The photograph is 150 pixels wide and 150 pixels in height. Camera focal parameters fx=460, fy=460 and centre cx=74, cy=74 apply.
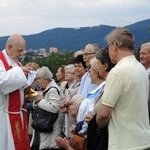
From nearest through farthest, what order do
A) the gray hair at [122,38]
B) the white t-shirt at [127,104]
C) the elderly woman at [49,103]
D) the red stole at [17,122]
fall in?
1. the white t-shirt at [127,104]
2. the gray hair at [122,38]
3. the red stole at [17,122]
4. the elderly woman at [49,103]

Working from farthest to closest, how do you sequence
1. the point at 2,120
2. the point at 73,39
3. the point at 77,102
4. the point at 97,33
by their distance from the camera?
the point at 73,39, the point at 97,33, the point at 2,120, the point at 77,102

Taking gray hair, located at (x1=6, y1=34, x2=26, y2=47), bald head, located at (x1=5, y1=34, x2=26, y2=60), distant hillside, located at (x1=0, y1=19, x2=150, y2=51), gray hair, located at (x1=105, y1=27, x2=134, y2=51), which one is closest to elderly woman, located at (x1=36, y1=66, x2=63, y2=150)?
bald head, located at (x1=5, y1=34, x2=26, y2=60)

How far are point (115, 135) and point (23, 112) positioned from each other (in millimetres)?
2340

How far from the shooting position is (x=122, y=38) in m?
3.91

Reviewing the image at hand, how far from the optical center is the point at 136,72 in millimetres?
3840

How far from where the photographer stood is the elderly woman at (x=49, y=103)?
6.43 metres

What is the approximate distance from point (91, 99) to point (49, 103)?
5.77 feet

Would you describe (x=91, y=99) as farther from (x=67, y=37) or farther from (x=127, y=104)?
(x=67, y=37)

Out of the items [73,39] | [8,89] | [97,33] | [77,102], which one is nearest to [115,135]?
[77,102]

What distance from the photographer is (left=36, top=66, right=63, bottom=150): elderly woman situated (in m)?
6.43

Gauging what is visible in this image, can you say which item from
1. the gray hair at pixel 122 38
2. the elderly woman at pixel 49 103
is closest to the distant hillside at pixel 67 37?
the elderly woman at pixel 49 103

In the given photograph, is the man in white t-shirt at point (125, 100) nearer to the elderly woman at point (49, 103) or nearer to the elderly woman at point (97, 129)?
the elderly woman at point (97, 129)

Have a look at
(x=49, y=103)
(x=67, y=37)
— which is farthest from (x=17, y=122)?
(x=67, y=37)

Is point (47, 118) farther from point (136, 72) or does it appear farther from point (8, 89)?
point (136, 72)
